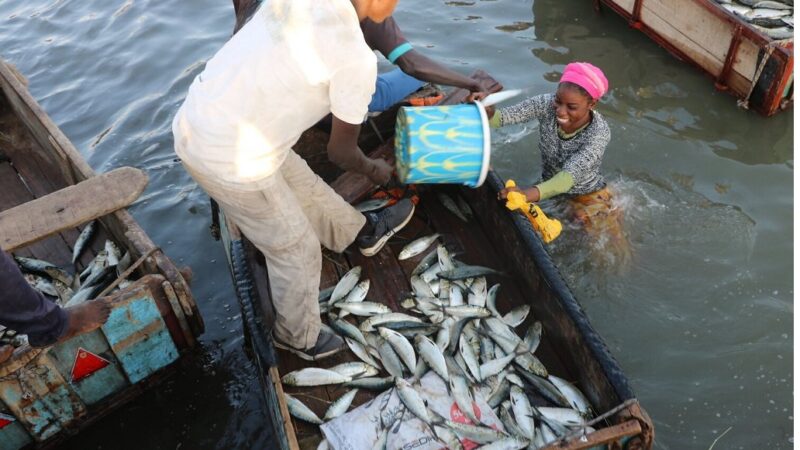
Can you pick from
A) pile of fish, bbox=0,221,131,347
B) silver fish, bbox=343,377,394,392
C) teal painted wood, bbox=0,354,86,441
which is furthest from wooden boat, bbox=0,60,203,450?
silver fish, bbox=343,377,394,392

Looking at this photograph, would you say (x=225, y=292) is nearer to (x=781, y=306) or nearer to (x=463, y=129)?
(x=463, y=129)

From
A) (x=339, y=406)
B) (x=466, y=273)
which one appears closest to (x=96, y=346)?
(x=339, y=406)

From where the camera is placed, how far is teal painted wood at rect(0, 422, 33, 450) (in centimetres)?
386

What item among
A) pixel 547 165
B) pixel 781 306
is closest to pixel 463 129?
pixel 547 165

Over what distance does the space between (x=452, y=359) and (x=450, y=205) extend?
5.07ft

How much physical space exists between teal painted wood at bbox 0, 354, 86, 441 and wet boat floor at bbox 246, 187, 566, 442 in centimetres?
136

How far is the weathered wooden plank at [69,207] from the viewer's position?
402cm

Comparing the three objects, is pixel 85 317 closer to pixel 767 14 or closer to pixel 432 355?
pixel 432 355

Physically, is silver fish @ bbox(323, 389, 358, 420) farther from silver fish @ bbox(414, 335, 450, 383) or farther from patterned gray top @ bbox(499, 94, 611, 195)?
patterned gray top @ bbox(499, 94, 611, 195)

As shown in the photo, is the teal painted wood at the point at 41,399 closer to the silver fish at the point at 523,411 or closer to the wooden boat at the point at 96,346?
the wooden boat at the point at 96,346

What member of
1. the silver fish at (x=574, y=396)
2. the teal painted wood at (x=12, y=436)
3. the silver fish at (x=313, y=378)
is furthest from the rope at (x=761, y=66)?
the teal painted wood at (x=12, y=436)

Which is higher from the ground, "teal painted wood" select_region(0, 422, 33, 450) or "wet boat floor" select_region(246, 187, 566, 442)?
"wet boat floor" select_region(246, 187, 566, 442)

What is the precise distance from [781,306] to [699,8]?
3.63m

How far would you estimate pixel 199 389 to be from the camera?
4.97 m
